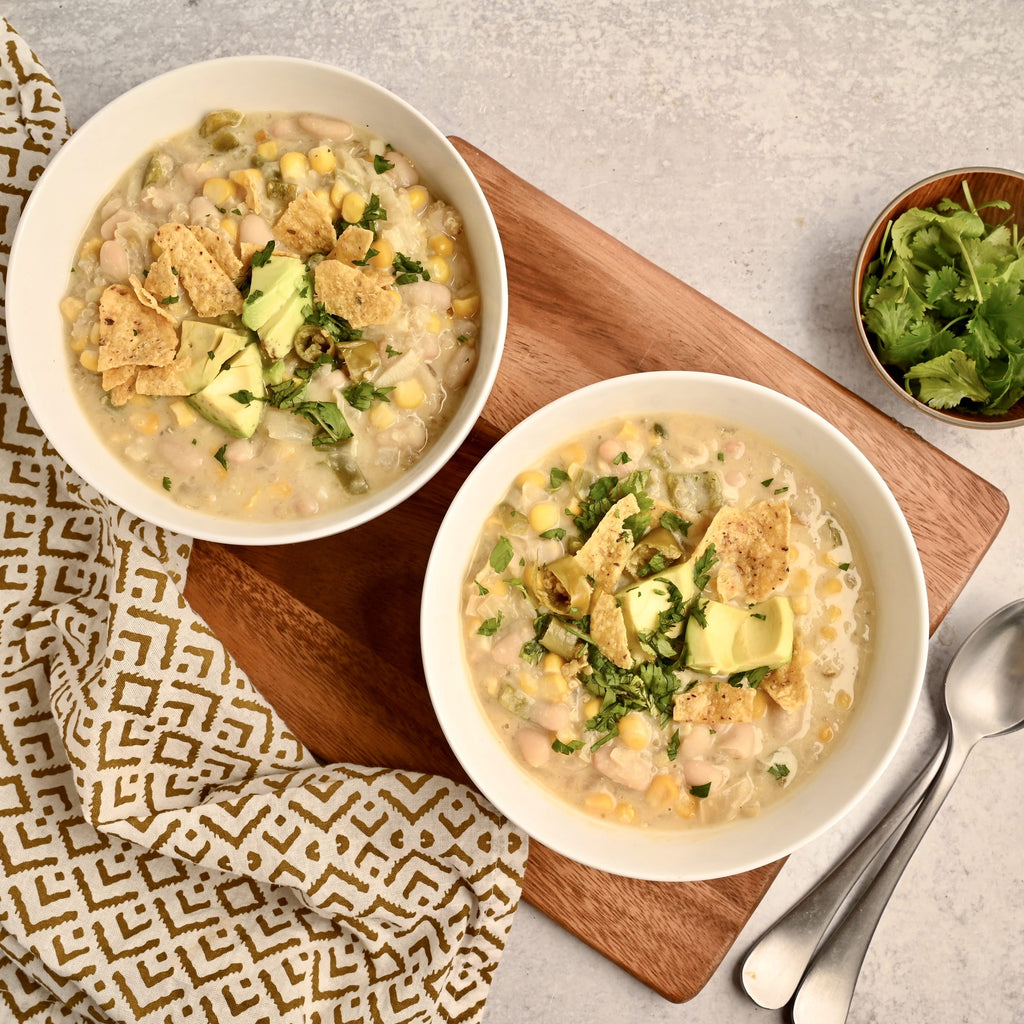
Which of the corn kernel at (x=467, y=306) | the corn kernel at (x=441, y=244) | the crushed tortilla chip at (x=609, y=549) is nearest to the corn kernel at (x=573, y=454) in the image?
the crushed tortilla chip at (x=609, y=549)

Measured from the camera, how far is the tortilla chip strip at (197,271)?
330cm

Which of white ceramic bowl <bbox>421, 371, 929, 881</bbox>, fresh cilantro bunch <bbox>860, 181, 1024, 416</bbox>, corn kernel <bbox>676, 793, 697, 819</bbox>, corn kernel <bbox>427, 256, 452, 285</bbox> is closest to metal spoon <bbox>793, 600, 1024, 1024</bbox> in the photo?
white ceramic bowl <bbox>421, 371, 929, 881</bbox>

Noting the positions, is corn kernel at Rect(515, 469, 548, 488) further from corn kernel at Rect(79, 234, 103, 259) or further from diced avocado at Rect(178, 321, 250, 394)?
corn kernel at Rect(79, 234, 103, 259)

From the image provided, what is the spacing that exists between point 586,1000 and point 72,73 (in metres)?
4.80

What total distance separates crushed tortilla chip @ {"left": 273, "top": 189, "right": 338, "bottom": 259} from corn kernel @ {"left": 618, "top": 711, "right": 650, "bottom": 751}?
6.81 feet

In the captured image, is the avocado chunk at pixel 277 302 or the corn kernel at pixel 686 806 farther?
the corn kernel at pixel 686 806

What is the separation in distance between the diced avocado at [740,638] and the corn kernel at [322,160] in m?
2.19

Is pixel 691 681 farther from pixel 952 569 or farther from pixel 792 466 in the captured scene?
pixel 952 569

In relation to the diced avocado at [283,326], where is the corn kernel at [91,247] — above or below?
below

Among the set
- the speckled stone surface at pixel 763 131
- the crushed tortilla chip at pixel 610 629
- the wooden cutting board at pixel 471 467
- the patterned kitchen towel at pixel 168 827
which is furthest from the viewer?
the speckled stone surface at pixel 763 131

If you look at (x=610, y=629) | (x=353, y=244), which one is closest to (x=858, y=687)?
(x=610, y=629)

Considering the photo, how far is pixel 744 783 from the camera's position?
3.42 meters

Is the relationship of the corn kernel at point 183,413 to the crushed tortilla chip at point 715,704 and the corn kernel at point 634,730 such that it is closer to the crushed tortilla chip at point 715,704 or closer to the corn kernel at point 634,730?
the corn kernel at point 634,730

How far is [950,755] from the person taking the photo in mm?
3967
